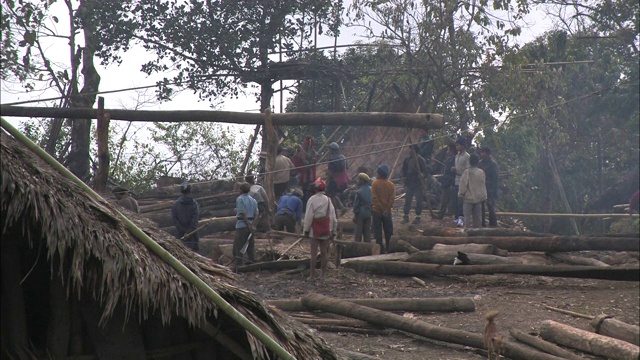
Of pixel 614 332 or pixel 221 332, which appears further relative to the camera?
pixel 614 332

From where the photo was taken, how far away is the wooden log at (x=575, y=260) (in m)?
14.7

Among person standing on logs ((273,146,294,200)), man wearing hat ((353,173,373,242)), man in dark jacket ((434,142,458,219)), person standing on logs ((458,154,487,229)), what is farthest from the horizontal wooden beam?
man in dark jacket ((434,142,458,219))

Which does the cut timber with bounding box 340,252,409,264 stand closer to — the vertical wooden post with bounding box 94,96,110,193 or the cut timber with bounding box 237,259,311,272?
the cut timber with bounding box 237,259,311,272

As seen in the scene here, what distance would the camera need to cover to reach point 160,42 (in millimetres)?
23516

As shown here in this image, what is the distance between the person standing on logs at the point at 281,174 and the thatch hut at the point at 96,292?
11732 mm

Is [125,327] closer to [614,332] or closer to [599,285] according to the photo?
[614,332]

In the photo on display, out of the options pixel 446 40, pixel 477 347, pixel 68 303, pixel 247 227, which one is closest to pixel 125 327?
pixel 68 303

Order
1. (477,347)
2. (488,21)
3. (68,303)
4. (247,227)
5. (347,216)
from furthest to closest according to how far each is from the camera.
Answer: (488,21)
(347,216)
(247,227)
(477,347)
(68,303)

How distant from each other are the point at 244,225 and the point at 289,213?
2.09 m

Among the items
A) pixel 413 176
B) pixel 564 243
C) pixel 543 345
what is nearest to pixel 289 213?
pixel 413 176

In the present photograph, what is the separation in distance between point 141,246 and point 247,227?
9670 millimetres

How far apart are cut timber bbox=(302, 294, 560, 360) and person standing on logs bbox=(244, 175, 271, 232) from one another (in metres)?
4.86

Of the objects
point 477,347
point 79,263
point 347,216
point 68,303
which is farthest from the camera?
point 347,216

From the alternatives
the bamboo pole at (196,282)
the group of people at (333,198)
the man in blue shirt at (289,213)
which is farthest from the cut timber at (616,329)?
the man in blue shirt at (289,213)
